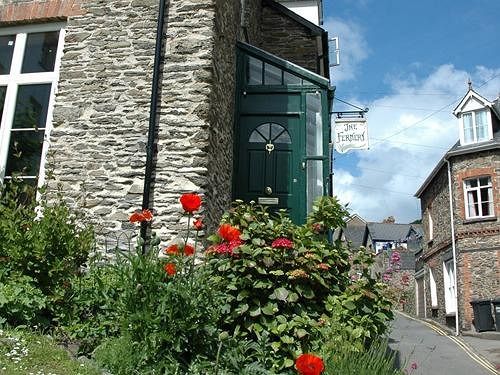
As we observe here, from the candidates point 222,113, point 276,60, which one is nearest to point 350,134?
point 276,60

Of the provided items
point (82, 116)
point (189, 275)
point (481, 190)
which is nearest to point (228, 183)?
point (82, 116)

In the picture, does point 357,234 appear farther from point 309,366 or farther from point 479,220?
point 309,366

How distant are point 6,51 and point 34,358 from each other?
5622 mm

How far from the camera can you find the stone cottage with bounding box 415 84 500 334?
18266mm

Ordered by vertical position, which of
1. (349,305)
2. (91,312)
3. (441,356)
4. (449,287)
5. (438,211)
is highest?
(438,211)

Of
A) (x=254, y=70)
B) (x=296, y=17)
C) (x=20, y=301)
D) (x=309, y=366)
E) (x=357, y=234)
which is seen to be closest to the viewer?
(x=309, y=366)

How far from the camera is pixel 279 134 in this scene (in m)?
8.67

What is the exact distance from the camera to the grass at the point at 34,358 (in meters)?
3.35

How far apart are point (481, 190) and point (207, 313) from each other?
17764 mm

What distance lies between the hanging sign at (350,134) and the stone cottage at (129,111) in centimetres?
234

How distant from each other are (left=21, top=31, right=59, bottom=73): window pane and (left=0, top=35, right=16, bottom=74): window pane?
0.84 ft

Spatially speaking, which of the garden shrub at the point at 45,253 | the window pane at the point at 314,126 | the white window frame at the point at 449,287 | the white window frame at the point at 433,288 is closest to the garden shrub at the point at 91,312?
the garden shrub at the point at 45,253

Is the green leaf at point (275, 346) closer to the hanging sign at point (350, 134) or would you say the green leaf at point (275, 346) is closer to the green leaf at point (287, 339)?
the green leaf at point (287, 339)

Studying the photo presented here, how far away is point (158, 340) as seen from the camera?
12.0 ft
